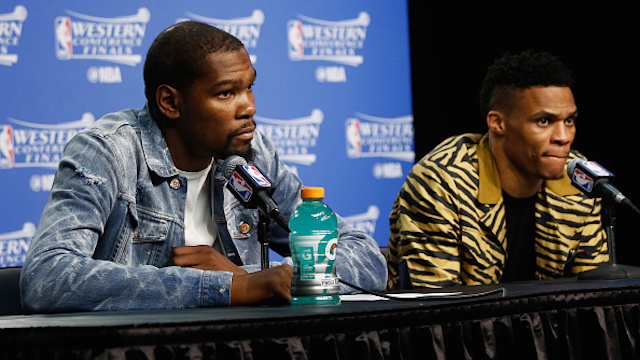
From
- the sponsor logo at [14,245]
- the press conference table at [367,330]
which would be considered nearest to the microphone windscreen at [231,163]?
the press conference table at [367,330]

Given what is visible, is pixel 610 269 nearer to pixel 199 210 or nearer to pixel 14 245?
pixel 199 210

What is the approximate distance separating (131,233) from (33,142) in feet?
4.81

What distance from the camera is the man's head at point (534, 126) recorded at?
2.79 meters

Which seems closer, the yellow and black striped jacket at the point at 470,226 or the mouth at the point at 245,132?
the mouth at the point at 245,132

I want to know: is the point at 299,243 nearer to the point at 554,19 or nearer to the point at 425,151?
the point at 425,151

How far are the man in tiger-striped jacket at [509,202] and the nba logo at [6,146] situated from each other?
1.57m

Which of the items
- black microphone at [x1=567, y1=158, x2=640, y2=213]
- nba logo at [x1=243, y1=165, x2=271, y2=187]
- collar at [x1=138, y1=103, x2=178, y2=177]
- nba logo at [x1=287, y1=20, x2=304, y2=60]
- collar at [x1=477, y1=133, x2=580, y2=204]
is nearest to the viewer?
nba logo at [x1=243, y1=165, x2=271, y2=187]

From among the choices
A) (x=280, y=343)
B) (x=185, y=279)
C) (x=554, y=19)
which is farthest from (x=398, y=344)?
(x=554, y=19)

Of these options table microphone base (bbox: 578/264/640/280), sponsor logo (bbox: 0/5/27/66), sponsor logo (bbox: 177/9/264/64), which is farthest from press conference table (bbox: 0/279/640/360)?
sponsor logo (bbox: 177/9/264/64)

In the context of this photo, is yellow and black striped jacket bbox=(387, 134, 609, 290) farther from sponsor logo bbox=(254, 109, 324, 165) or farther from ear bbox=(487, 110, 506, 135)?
sponsor logo bbox=(254, 109, 324, 165)

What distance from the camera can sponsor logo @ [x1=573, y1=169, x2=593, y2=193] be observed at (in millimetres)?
2250

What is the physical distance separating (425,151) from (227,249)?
2.29 metres

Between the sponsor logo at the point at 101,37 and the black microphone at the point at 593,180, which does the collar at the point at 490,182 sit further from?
the sponsor logo at the point at 101,37

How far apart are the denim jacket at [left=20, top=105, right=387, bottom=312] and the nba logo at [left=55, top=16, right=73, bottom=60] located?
130 cm
